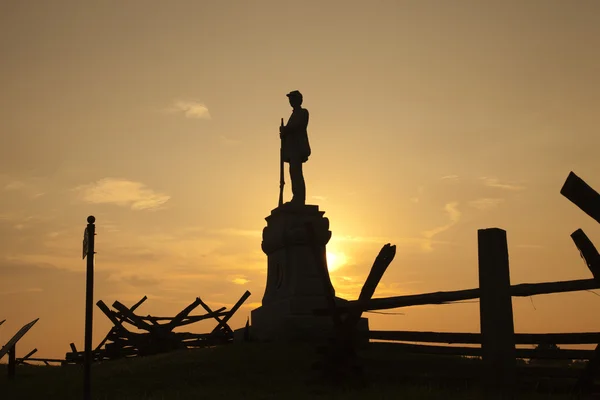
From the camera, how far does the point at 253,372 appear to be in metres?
14.1

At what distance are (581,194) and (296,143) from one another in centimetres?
1083

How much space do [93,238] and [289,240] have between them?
7.89m

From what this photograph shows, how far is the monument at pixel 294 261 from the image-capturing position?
55.5 feet

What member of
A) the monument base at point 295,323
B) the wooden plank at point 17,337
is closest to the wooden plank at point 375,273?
the monument base at point 295,323

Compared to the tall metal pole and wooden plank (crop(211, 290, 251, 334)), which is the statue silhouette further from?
the tall metal pole

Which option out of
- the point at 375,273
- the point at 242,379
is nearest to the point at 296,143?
the point at 375,273

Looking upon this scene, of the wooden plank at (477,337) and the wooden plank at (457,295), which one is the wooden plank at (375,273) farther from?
the wooden plank at (477,337)

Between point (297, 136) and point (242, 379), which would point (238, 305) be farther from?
point (242, 379)

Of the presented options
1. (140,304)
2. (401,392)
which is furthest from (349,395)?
(140,304)

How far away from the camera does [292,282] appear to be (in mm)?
17641

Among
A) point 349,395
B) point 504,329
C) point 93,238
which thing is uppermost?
point 93,238

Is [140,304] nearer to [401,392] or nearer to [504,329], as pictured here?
[401,392]

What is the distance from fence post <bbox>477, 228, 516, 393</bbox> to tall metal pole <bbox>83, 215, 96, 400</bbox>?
5322 mm

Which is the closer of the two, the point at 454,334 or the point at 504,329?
the point at 504,329
